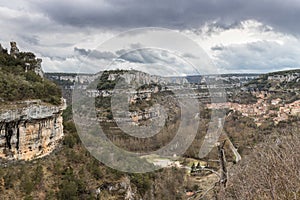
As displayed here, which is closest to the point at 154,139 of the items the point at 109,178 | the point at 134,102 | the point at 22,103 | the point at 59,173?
the point at 134,102

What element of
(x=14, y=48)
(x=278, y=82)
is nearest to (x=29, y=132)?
(x=14, y=48)

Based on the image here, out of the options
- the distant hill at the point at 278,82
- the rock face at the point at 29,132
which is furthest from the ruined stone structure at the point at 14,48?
the distant hill at the point at 278,82

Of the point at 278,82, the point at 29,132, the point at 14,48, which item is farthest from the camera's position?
the point at 278,82

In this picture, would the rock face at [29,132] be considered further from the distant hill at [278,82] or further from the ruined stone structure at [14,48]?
the distant hill at [278,82]

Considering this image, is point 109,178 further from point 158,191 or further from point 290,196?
point 290,196

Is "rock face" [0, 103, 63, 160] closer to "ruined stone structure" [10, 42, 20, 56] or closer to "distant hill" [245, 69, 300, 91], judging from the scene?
"ruined stone structure" [10, 42, 20, 56]

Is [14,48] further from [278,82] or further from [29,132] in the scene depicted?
[278,82]

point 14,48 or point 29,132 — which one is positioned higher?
point 14,48

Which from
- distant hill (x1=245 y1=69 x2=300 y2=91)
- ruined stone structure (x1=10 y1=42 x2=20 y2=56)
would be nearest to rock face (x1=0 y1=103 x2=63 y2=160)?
ruined stone structure (x1=10 y1=42 x2=20 y2=56)
